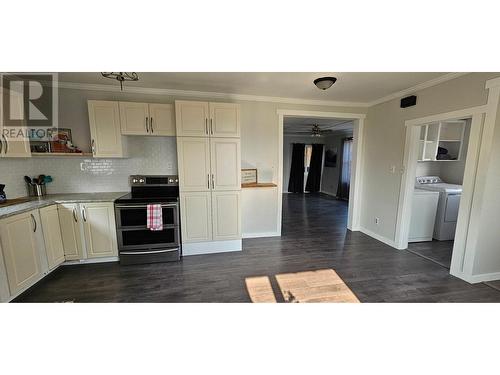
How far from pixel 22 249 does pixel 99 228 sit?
0.68 metres

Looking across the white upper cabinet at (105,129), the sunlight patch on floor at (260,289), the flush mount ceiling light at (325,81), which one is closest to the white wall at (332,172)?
the flush mount ceiling light at (325,81)

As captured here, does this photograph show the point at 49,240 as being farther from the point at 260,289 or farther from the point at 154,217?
the point at 260,289

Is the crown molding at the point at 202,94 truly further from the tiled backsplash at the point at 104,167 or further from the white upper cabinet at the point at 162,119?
the tiled backsplash at the point at 104,167

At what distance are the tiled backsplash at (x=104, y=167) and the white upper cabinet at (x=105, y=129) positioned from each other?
0.89 feet

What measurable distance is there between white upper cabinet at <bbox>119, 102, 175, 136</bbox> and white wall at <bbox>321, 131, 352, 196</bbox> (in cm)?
643

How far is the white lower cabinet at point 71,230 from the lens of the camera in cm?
246

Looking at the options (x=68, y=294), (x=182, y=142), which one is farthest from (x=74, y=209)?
(x=182, y=142)

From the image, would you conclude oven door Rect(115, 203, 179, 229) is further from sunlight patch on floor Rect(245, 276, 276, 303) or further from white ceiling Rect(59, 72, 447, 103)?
white ceiling Rect(59, 72, 447, 103)

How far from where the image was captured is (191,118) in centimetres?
271

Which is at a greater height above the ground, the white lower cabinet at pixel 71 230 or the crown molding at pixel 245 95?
the crown molding at pixel 245 95

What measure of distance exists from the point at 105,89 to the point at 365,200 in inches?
183

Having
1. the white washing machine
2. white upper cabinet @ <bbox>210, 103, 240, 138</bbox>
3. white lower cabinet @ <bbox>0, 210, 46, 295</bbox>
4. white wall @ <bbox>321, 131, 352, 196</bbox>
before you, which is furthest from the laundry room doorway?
white lower cabinet @ <bbox>0, 210, 46, 295</bbox>

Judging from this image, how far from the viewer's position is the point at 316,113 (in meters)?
3.57

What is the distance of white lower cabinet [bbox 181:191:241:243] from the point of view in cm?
286
